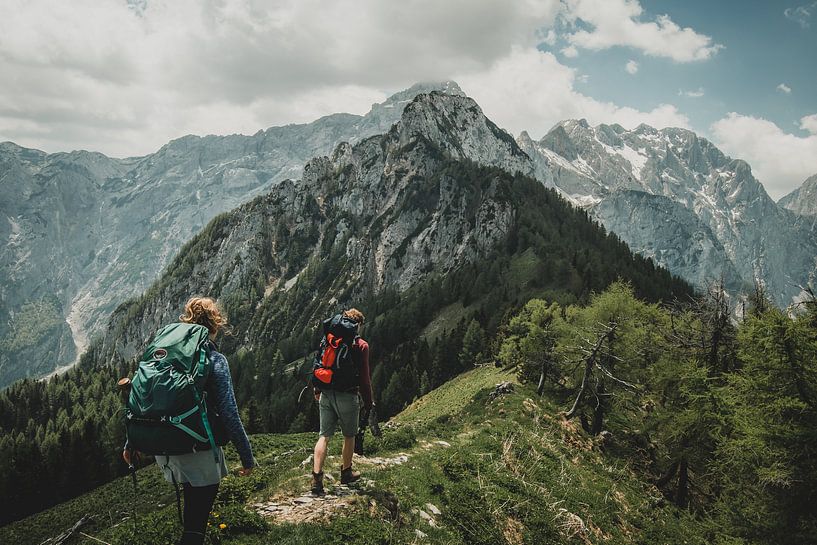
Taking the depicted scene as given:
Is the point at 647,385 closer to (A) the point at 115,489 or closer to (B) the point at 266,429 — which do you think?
(A) the point at 115,489

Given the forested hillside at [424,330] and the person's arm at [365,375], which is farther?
the forested hillside at [424,330]

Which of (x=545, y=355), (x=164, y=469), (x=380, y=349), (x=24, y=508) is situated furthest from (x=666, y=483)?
(x=380, y=349)

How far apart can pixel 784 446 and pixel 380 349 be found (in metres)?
106

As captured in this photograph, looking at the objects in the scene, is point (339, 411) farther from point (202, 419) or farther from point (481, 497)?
point (481, 497)

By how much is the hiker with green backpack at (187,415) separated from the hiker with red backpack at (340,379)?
3212 mm

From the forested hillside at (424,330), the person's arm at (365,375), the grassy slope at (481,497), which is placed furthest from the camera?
the forested hillside at (424,330)

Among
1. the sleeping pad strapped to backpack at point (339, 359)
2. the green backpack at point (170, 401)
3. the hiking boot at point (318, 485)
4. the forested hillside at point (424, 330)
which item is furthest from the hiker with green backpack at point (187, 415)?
the forested hillside at point (424, 330)

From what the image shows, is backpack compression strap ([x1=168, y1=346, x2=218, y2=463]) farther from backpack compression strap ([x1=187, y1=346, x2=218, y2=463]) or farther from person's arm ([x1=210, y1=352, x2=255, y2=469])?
person's arm ([x1=210, y1=352, x2=255, y2=469])

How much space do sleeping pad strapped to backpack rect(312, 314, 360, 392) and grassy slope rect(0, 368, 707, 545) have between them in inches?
101

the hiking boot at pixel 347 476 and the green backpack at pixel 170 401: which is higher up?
the green backpack at pixel 170 401

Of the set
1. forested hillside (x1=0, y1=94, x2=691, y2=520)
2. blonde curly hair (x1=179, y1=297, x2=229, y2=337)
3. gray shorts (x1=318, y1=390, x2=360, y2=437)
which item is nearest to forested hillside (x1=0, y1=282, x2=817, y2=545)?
gray shorts (x1=318, y1=390, x2=360, y2=437)

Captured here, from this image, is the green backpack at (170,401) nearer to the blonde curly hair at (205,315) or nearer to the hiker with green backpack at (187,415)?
the hiker with green backpack at (187,415)

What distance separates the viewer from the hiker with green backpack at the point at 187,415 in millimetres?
5141

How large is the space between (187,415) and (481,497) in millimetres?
9376
